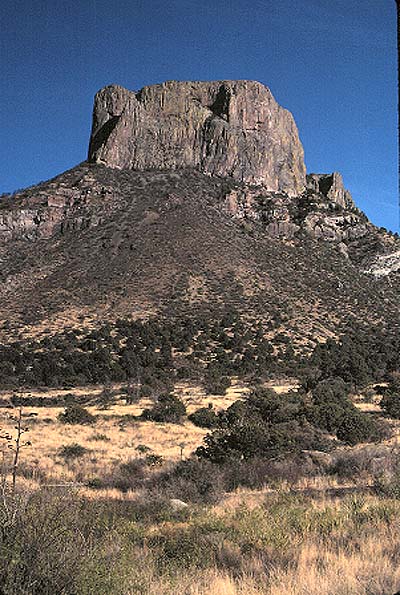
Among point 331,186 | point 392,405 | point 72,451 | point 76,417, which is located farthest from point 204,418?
point 331,186

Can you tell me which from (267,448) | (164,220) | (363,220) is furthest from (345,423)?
(363,220)

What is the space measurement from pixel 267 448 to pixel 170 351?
1113 inches

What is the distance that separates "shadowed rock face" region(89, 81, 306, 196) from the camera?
8056 centimetres

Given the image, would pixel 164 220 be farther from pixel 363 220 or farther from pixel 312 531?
pixel 312 531

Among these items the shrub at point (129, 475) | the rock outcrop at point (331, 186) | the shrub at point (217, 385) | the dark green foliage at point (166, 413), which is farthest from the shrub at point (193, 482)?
the rock outcrop at point (331, 186)

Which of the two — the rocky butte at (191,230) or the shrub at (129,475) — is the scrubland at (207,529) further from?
the rocky butte at (191,230)

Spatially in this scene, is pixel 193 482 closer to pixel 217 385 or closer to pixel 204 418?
pixel 204 418

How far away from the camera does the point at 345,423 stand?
19375 mm

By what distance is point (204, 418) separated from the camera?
24.0m

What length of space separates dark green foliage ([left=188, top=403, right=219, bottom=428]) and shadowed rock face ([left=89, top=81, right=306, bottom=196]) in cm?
6050

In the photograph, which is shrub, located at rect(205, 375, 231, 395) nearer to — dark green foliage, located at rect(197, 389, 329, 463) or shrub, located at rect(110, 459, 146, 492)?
dark green foliage, located at rect(197, 389, 329, 463)

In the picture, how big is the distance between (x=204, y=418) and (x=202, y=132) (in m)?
69.2

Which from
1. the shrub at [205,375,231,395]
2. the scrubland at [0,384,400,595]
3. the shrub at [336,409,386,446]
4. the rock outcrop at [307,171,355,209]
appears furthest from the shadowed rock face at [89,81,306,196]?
the scrubland at [0,384,400,595]

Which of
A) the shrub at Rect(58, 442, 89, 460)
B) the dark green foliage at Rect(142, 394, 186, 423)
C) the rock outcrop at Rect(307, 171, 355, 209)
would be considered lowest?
the shrub at Rect(58, 442, 89, 460)
